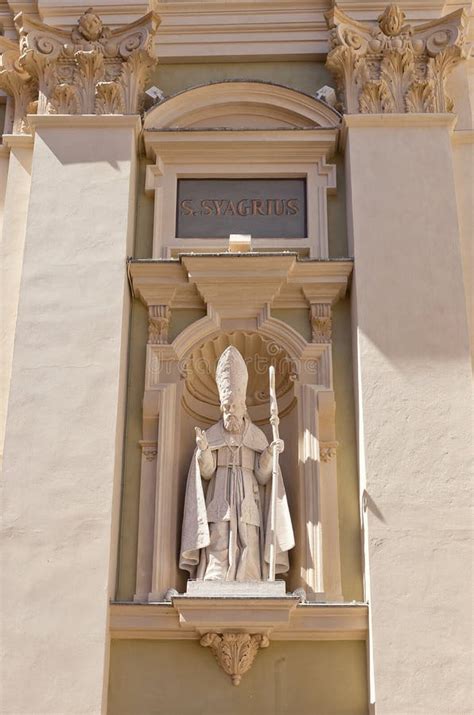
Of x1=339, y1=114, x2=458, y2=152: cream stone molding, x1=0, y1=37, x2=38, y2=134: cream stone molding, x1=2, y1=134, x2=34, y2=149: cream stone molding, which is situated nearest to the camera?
x1=339, y1=114, x2=458, y2=152: cream stone molding

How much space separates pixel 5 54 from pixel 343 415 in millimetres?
5152

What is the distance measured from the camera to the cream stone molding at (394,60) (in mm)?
12016

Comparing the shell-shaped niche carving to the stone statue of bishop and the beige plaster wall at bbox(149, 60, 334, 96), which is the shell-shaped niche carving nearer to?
the stone statue of bishop

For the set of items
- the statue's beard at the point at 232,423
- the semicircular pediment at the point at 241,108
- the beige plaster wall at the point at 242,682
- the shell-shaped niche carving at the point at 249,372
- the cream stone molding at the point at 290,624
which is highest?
the semicircular pediment at the point at 241,108

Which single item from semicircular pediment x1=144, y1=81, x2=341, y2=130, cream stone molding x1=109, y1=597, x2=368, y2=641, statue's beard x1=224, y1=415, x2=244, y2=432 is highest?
semicircular pediment x1=144, y1=81, x2=341, y2=130

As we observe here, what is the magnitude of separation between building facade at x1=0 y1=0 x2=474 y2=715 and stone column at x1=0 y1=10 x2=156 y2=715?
21mm

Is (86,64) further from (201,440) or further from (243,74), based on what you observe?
(201,440)

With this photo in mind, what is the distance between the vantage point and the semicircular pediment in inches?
486

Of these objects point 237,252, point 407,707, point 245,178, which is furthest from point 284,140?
point 407,707

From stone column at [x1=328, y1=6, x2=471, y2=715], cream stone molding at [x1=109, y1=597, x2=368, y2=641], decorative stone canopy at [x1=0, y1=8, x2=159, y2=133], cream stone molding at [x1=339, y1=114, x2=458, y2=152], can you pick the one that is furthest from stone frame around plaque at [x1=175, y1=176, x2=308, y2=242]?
cream stone molding at [x1=109, y1=597, x2=368, y2=641]

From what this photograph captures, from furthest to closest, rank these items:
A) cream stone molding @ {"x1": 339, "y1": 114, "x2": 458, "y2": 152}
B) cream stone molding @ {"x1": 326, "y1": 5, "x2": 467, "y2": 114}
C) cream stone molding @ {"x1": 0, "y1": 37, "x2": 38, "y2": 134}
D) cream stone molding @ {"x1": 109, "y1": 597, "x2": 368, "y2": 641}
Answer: cream stone molding @ {"x1": 0, "y1": 37, "x2": 38, "y2": 134}
cream stone molding @ {"x1": 326, "y1": 5, "x2": 467, "y2": 114}
cream stone molding @ {"x1": 339, "y1": 114, "x2": 458, "y2": 152}
cream stone molding @ {"x1": 109, "y1": 597, "x2": 368, "y2": 641}

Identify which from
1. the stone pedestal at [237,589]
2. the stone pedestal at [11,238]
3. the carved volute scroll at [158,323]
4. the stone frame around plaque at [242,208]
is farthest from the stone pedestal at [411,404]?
the stone pedestal at [11,238]

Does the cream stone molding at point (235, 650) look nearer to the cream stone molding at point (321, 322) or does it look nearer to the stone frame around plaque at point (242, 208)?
the cream stone molding at point (321, 322)

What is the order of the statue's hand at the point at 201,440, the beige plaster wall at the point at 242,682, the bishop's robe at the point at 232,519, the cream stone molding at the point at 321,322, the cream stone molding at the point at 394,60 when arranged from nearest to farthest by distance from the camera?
the beige plaster wall at the point at 242,682
the bishop's robe at the point at 232,519
the statue's hand at the point at 201,440
the cream stone molding at the point at 321,322
the cream stone molding at the point at 394,60
